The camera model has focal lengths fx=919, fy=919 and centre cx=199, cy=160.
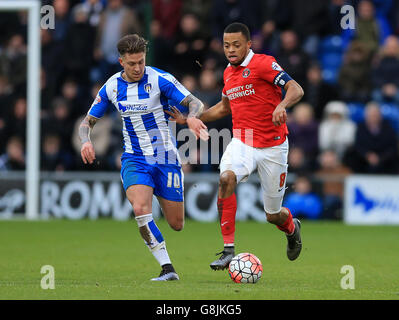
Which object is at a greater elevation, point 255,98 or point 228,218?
point 255,98

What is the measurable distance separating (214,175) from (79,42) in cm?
387

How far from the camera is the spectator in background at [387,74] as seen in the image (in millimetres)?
17266

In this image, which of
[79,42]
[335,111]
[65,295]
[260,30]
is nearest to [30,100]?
[79,42]

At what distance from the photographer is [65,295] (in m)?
7.43

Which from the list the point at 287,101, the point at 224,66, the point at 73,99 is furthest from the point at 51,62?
the point at 287,101

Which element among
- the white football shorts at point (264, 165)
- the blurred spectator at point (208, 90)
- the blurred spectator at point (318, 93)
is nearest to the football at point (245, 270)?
the white football shorts at point (264, 165)

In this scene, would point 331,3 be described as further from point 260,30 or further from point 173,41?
point 173,41

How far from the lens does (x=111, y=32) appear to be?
705 inches

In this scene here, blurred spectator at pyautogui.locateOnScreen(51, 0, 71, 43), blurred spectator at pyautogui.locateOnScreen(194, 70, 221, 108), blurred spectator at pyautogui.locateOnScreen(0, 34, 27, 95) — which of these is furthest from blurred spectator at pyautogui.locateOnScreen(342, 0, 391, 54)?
blurred spectator at pyautogui.locateOnScreen(0, 34, 27, 95)

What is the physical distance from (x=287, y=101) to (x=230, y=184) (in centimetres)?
101

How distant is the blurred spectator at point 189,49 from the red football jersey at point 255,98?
789cm

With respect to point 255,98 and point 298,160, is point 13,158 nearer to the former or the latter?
point 298,160

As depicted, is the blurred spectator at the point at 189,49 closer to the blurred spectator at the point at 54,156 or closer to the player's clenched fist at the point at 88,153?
the blurred spectator at the point at 54,156

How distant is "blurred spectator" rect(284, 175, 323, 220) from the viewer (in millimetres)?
16766
